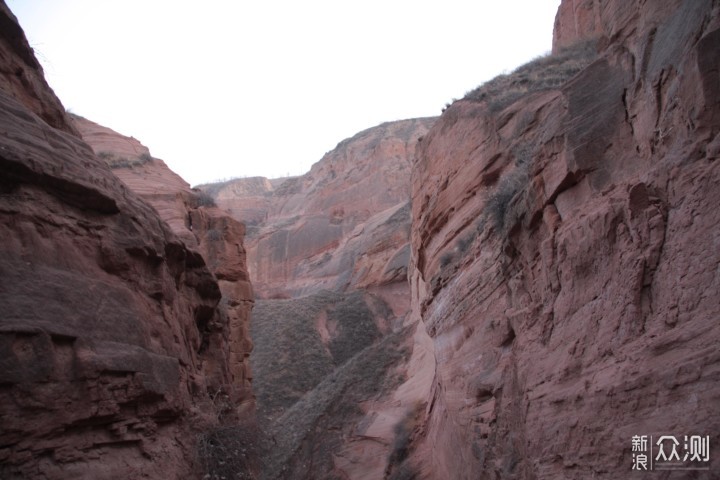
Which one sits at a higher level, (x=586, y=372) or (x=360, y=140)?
(x=360, y=140)

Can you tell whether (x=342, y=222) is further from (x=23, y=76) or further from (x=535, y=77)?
(x=23, y=76)

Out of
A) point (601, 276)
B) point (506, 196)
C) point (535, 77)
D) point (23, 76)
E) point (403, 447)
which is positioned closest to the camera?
point (601, 276)

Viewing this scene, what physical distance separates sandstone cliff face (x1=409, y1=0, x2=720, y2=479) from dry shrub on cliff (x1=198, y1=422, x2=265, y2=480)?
3974mm

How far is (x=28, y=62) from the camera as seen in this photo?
327 inches

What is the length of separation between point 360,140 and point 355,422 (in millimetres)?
46094

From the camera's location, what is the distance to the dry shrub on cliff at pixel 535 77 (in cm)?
1350

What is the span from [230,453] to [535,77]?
1209 centimetres

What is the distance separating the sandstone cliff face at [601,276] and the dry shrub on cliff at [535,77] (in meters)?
1.74

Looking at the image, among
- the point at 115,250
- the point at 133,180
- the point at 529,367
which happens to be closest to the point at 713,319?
the point at 529,367

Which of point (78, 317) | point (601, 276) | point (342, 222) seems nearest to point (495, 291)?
point (601, 276)

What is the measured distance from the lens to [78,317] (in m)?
6.14

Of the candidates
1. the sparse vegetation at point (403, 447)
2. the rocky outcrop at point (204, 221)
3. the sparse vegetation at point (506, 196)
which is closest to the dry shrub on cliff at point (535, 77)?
the sparse vegetation at point (506, 196)

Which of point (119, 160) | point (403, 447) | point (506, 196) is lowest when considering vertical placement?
point (403, 447)

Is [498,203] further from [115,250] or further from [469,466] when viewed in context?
[115,250]
